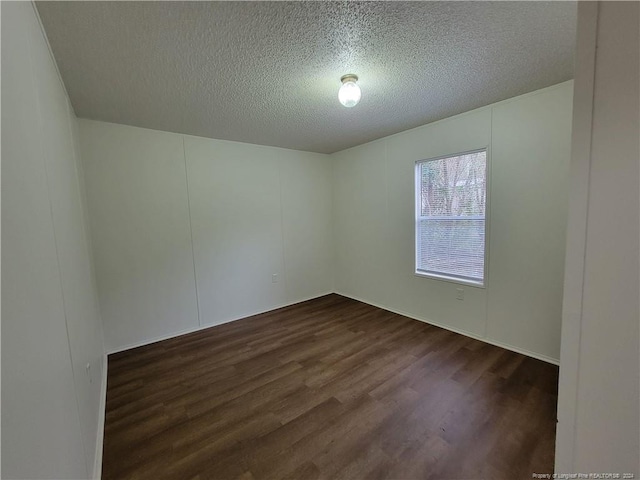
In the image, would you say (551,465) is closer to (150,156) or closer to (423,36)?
(423,36)

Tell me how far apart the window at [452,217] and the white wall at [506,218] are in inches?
3.9

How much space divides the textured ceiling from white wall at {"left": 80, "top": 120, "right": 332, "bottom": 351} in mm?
513

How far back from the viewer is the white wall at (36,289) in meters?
0.70

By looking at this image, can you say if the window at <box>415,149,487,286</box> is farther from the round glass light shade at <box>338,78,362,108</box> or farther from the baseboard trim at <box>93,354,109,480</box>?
the baseboard trim at <box>93,354,109,480</box>

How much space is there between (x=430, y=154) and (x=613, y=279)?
109 inches

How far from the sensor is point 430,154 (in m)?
3.13

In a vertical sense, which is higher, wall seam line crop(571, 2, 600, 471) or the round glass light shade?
the round glass light shade

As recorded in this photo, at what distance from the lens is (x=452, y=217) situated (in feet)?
9.96

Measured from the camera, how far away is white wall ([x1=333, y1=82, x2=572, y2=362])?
2311 mm

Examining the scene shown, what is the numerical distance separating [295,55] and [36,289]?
5.93ft

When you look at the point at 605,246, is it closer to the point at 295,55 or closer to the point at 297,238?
the point at 295,55

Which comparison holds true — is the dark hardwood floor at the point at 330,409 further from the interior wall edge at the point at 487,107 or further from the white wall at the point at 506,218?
the interior wall edge at the point at 487,107

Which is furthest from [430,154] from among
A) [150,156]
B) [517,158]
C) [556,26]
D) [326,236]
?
Result: [150,156]

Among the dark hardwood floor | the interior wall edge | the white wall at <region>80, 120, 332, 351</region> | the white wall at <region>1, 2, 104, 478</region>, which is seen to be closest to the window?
the interior wall edge
